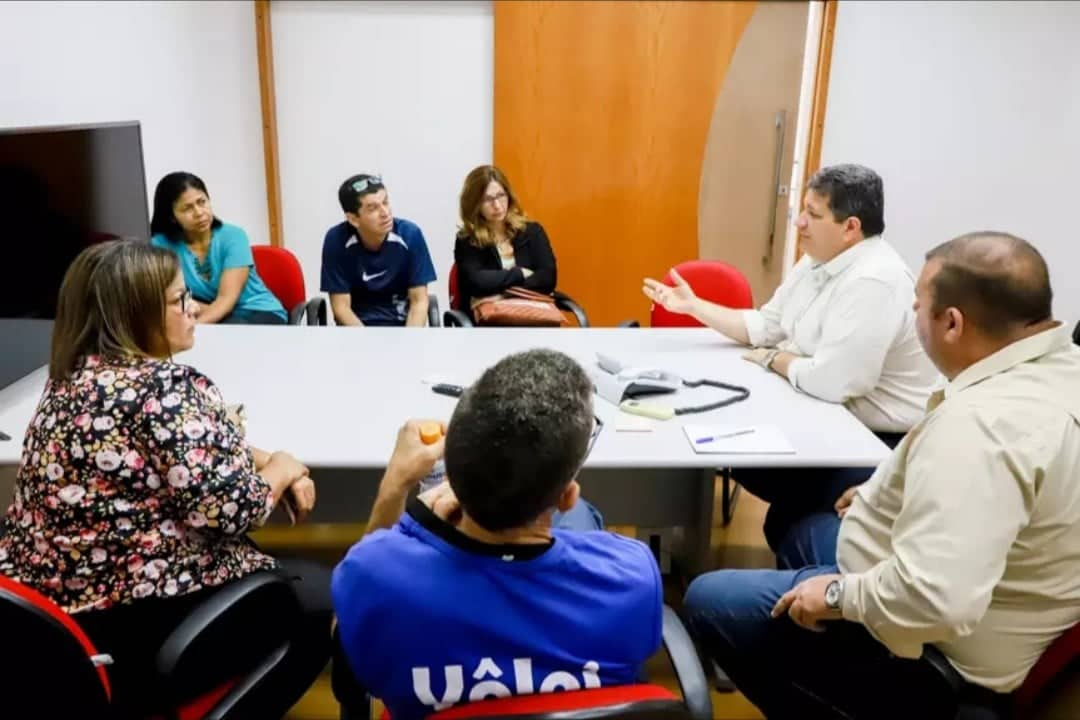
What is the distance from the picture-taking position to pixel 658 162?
4410 millimetres

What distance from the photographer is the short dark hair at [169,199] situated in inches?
120

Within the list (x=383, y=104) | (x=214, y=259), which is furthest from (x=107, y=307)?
(x=383, y=104)

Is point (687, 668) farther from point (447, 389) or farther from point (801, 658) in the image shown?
point (447, 389)

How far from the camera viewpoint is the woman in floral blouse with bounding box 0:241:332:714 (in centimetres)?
137

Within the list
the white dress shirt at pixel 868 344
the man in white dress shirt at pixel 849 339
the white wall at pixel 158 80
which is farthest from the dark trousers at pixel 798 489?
the white wall at pixel 158 80

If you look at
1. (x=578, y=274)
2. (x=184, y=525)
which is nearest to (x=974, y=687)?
(x=184, y=525)

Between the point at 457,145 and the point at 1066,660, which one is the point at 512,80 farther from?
the point at 1066,660

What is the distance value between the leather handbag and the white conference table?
0.44 metres

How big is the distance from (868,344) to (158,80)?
2922 mm

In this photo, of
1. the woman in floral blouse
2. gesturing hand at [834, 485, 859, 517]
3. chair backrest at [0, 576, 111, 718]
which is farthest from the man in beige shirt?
chair backrest at [0, 576, 111, 718]

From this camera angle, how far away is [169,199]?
10.1 feet

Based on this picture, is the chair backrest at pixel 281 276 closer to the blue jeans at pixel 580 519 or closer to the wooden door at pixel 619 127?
the wooden door at pixel 619 127

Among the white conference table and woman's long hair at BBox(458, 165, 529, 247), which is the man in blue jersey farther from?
woman's long hair at BBox(458, 165, 529, 247)

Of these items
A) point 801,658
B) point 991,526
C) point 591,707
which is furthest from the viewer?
point 801,658
